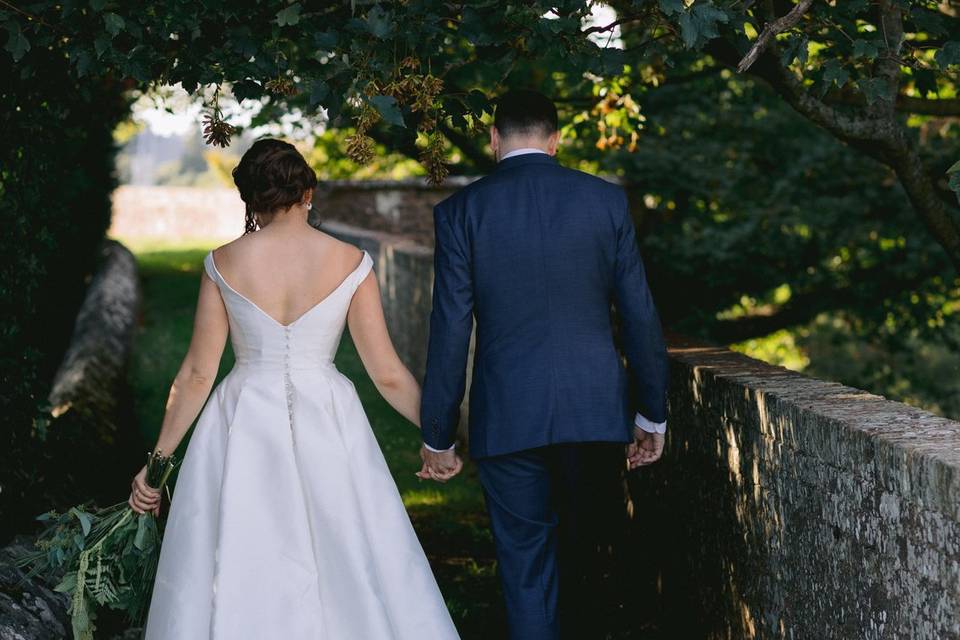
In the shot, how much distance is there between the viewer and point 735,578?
441 centimetres

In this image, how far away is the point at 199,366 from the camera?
13.1 feet

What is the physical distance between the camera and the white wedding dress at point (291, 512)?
12.7 ft

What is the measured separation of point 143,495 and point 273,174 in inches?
48.8

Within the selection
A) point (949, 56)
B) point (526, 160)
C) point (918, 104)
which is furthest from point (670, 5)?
point (918, 104)

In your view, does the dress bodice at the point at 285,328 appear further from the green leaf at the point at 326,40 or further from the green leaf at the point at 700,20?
Answer: the green leaf at the point at 700,20

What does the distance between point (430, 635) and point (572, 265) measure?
134 cm

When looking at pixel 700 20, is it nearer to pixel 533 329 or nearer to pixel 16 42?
pixel 533 329

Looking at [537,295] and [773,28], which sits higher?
[773,28]

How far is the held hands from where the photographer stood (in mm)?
4195

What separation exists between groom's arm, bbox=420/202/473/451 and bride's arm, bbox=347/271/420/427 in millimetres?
122

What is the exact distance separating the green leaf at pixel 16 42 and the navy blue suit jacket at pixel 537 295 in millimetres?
1595

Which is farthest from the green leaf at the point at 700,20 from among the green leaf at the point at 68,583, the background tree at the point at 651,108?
the green leaf at the point at 68,583

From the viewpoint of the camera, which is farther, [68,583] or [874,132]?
[874,132]

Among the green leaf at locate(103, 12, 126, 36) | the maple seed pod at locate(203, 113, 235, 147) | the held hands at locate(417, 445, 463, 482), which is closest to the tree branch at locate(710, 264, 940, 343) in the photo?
the held hands at locate(417, 445, 463, 482)
